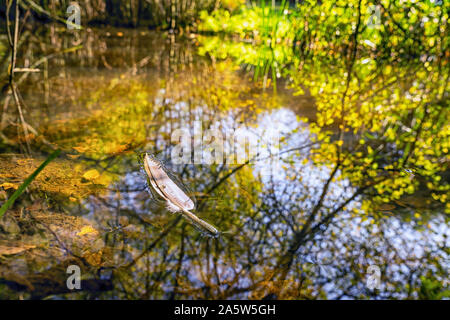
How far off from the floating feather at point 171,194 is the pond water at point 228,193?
0.03 meters

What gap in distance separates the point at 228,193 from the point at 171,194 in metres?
0.22

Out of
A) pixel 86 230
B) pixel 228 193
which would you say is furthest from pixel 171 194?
pixel 86 230

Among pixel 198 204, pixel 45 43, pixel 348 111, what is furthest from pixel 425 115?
pixel 45 43

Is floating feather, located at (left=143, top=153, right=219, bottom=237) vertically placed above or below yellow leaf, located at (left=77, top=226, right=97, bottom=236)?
above

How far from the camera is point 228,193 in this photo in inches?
52.6

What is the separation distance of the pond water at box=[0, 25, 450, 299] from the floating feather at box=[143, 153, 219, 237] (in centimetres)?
3

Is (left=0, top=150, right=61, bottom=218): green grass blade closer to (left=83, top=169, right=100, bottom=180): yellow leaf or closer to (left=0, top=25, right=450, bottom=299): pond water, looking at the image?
(left=0, top=25, right=450, bottom=299): pond water

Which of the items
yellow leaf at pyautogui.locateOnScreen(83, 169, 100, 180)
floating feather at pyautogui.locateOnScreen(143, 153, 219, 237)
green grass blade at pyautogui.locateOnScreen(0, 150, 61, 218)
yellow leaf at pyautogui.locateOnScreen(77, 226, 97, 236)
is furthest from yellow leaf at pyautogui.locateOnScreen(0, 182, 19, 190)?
green grass blade at pyautogui.locateOnScreen(0, 150, 61, 218)

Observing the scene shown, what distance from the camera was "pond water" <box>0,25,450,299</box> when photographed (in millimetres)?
977

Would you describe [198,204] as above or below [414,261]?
above

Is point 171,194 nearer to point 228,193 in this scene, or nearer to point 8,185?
point 228,193
